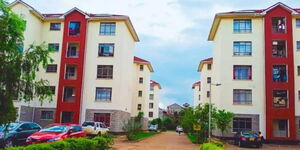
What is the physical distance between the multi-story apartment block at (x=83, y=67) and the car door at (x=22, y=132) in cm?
1621

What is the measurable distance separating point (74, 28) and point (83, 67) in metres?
4.91

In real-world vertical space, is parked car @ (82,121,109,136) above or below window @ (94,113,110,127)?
below

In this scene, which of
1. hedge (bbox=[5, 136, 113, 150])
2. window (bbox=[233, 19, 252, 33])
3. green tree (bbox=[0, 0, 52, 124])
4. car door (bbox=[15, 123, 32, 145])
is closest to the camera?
green tree (bbox=[0, 0, 52, 124])

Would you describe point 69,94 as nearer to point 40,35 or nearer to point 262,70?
point 40,35

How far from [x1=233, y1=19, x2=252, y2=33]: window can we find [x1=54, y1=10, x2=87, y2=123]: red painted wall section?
670 inches

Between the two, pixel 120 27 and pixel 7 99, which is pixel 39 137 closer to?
pixel 7 99

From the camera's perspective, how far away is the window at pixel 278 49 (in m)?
34.1

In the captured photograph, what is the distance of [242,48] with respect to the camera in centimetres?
3481

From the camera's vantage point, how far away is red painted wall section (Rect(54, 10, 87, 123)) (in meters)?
36.5

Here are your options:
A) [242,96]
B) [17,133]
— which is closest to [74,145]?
[17,133]

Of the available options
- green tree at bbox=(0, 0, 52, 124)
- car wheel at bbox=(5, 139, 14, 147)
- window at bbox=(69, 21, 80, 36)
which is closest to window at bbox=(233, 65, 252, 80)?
window at bbox=(69, 21, 80, 36)

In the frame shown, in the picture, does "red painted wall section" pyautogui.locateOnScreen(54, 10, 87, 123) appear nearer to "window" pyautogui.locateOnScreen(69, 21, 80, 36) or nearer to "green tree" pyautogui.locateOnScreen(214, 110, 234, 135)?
"window" pyautogui.locateOnScreen(69, 21, 80, 36)

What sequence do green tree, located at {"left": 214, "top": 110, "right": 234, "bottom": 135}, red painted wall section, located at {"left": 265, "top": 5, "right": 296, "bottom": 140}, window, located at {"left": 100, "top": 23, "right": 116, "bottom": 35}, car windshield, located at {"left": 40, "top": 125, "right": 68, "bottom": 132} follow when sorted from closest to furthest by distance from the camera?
car windshield, located at {"left": 40, "top": 125, "right": 68, "bottom": 132}, green tree, located at {"left": 214, "top": 110, "right": 234, "bottom": 135}, red painted wall section, located at {"left": 265, "top": 5, "right": 296, "bottom": 140}, window, located at {"left": 100, "top": 23, "right": 116, "bottom": 35}

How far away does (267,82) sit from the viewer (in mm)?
33312
